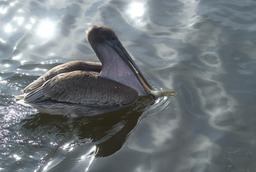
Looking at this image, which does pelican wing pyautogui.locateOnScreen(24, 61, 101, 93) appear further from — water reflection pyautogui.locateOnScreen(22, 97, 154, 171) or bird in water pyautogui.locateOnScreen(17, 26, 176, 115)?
water reflection pyautogui.locateOnScreen(22, 97, 154, 171)

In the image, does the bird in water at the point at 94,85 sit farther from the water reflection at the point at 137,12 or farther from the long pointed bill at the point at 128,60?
the water reflection at the point at 137,12

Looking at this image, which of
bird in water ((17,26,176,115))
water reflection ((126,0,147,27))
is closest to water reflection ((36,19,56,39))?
water reflection ((126,0,147,27))

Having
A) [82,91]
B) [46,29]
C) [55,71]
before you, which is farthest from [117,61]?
[46,29]

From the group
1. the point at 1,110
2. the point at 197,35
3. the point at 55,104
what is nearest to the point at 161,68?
the point at 197,35

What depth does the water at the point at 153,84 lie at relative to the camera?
20.1 feet

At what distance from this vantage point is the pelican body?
6.89 meters

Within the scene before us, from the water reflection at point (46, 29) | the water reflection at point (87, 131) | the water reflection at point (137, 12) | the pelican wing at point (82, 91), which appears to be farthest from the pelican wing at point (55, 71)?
the water reflection at point (137, 12)

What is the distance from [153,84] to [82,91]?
118 centimetres

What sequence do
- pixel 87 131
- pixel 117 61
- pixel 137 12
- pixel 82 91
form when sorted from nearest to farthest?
pixel 87 131, pixel 82 91, pixel 117 61, pixel 137 12

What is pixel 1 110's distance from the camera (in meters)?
7.00

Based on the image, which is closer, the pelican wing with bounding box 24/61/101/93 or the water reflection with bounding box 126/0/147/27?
the pelican wing with bounding box 24/61/101/93

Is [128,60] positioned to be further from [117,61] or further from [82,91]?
[82,91]

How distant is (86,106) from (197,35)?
8.70ft

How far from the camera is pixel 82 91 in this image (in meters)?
6.97
